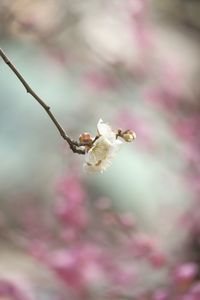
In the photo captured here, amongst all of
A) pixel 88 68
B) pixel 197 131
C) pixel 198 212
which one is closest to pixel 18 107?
pixel 88 68

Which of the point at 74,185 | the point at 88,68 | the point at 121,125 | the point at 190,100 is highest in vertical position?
the point at 190,100

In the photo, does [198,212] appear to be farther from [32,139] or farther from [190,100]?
[190,100]

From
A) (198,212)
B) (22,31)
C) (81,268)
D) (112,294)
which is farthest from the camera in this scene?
(22,31)

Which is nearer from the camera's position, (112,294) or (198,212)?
(112,294)

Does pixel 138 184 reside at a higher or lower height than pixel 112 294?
higher

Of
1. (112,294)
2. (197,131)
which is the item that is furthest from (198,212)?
(112,294)

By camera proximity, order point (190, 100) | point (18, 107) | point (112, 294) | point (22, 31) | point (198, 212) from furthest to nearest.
→ point (190, 100) → point (18, 107) → point (22, 31) → point (198, 212) → point (112, 294)
